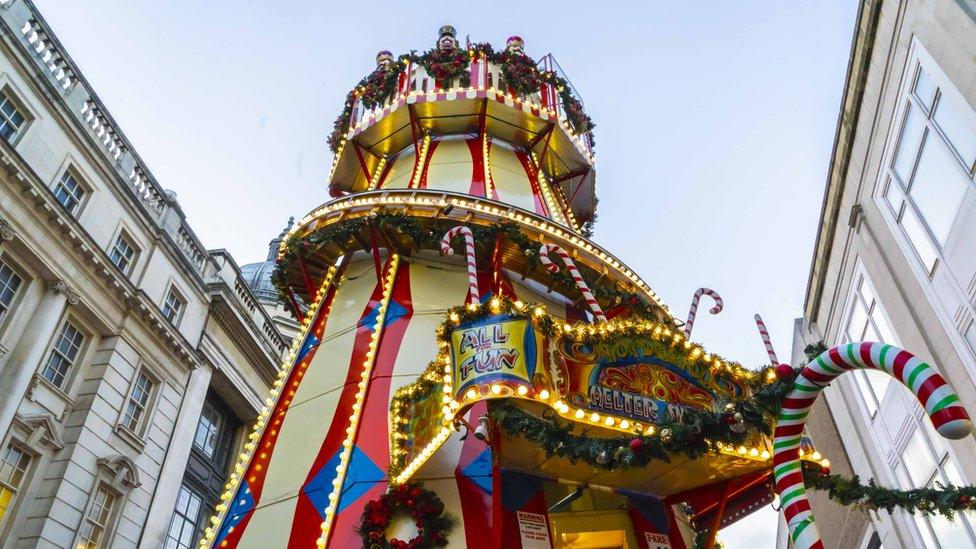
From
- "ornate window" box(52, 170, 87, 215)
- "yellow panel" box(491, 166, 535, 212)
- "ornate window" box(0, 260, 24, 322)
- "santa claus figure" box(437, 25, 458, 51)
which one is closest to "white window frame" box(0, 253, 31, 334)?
"ornate window" box(0, 260, 24, 322)

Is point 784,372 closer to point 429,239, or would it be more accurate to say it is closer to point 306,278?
point 429,239

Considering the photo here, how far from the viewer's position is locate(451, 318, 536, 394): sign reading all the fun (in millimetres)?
7598

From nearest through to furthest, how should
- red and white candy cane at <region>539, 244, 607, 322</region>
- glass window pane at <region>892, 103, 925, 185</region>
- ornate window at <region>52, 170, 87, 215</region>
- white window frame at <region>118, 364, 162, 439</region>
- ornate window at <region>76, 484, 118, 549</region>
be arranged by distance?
1. red and white candy cane at <region>539, 244, 607, 322</region>
2. glass window pane at <region>892, 103, 925, 185</region>
3. ornate window at <region>76, 484, 118, 549</region>
4. ornate window at <region>52, 170, 87, 215</region>
5. white window frame at <region>118, 364, 162, 439</region>

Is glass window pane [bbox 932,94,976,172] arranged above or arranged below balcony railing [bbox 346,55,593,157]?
below

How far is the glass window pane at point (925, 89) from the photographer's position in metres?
13.0

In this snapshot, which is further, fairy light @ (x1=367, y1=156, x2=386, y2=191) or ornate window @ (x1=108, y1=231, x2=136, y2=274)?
ornate window @ (x1=108, y1=231, x2=136, y2=274)

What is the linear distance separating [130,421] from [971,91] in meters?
20.3

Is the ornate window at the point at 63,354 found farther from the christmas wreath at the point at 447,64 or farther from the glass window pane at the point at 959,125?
the glass window pane at the point at 959,125

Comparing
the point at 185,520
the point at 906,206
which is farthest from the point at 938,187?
the point at 185,520

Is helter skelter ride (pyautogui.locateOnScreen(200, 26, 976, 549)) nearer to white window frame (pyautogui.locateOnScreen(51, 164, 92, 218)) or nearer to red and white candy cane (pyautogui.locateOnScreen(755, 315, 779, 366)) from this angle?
red and white candy cane (pyautogui.locateOnScreen(755, 315, 779, 366))

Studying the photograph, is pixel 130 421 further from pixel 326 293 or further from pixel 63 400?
pixel 326 293

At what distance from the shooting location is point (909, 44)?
13812 mm

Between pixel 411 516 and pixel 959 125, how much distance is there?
36.7ft

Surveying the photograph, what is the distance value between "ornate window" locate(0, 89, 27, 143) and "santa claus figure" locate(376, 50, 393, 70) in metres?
9.06
